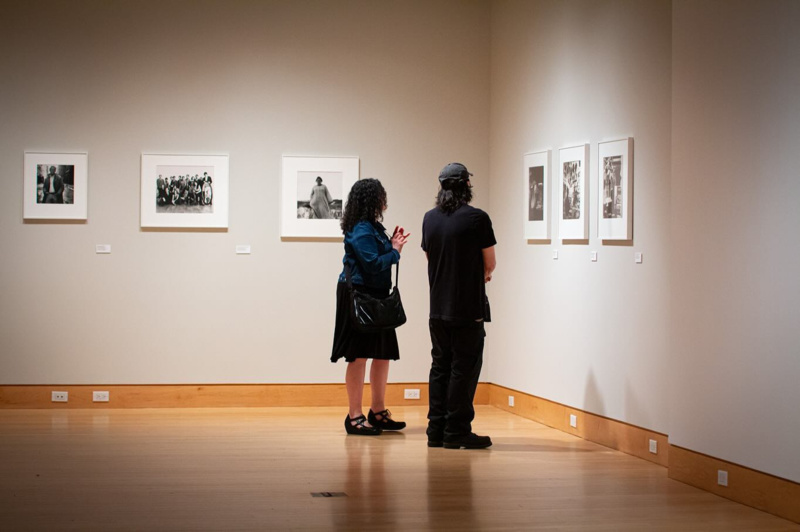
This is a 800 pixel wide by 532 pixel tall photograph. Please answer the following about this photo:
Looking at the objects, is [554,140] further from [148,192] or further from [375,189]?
[148,192]

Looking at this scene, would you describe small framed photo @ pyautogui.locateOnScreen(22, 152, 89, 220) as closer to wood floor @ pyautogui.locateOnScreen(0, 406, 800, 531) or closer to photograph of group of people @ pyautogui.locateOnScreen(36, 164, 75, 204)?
photograph of group of people @ pyautogui.locateOnScreen(36, 164, 75, 204)

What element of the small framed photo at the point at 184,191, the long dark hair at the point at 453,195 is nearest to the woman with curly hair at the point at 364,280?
the long dark hair at the point at 453,195

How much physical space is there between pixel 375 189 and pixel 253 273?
245cm

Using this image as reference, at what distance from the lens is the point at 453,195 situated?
763 cm

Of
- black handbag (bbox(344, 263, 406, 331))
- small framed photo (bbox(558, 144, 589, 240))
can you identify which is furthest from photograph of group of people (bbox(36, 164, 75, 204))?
small framed photo (bbox(558, 144, 589, 240))

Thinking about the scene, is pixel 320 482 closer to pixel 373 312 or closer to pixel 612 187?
pixel 373 312

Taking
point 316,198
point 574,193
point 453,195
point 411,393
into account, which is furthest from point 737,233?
point 316,198

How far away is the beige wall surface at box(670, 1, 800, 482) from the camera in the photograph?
545 centimetres

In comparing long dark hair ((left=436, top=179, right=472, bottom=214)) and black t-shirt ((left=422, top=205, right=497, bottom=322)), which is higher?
long dark hair ((left=436, top=179, right=472, bottom=214))

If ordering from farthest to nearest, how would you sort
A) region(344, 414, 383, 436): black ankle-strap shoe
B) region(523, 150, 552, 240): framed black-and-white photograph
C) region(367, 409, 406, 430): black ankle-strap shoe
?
region(523, 150, 552, 240): framed black-and-white photograph, region(367, 409, 406, 430): black ankle-strap shoe, region(344, 414, 383, 436): black ankle-strap shoe

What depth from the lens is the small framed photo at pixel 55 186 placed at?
993cm

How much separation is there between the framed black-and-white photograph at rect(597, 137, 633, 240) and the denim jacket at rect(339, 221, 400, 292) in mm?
1724

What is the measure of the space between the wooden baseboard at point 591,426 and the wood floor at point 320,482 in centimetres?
11

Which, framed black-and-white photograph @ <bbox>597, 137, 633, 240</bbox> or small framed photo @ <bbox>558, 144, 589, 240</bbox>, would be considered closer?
framed black-and-white photograph @ <bbox>597, 137, 633, 240</bbox>
